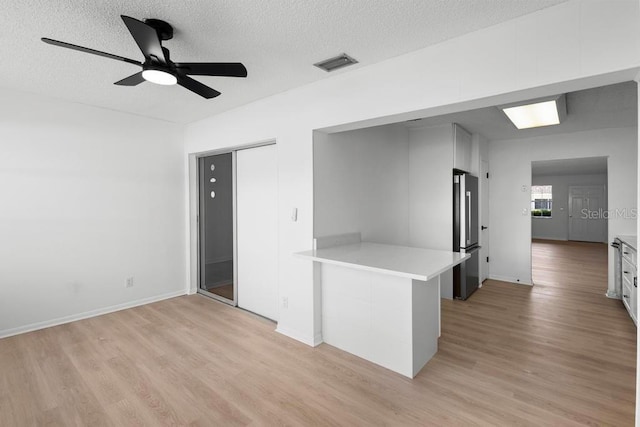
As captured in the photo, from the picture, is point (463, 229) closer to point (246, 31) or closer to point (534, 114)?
point (534, 114)

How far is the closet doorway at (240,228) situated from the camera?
3.67 meters

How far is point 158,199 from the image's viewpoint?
4.37 metres

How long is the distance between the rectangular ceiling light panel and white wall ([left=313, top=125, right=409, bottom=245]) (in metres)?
1.39

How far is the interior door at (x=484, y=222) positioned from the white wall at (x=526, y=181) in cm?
14

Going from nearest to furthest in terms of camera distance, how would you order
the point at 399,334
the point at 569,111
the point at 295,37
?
the point at 295,37, the point at 399,334, the point at 569,111

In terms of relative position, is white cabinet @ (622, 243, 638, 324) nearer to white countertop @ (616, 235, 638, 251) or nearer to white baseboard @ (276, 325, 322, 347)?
white countertop @ (616, 235, 638, 251)

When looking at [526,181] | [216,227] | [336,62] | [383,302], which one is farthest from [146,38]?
[526,181]

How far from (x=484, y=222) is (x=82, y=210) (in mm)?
5764

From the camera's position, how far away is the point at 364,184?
3727mm

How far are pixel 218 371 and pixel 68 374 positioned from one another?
1190 millimetres

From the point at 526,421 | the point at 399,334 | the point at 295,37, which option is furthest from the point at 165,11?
the point at 526,421

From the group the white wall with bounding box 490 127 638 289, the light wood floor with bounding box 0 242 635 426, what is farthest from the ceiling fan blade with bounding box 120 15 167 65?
the white wall with bounding box 490 127 638 289

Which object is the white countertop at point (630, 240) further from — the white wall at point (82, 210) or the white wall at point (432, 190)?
the white wall at point (82, 210)

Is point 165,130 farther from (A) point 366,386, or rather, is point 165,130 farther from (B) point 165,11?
(A) point 366,386
